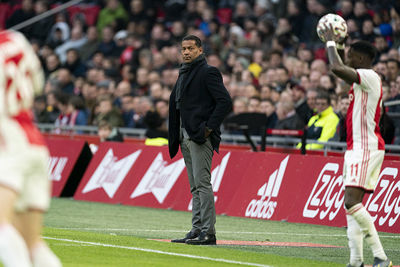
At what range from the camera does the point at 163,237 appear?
11.6 metres

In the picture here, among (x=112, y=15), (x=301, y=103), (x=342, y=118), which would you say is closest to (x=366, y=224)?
(x=342, y=118)

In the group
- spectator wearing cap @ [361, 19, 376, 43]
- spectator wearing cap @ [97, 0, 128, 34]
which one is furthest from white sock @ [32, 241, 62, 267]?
spectator wearing cap @ [97, 0, 128, 34]

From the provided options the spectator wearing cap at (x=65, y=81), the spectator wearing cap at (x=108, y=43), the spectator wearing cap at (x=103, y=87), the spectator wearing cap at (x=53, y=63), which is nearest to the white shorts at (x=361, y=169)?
the spectator wearing cap at (x=103, y=87)

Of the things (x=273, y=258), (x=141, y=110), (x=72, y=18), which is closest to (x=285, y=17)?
(x=141, y=110)

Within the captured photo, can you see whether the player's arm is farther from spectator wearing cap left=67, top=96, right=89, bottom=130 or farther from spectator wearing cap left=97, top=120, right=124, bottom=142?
spectator wearing cap left=67, top=96, right=89, bottom=130

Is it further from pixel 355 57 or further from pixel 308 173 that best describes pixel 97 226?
pixel 355 57

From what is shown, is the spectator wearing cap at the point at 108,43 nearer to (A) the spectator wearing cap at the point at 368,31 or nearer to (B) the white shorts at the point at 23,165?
(A) the spectator wearing cap at the point at 368,31

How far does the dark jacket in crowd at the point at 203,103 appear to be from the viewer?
35.7 feet

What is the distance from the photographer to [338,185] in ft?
44.7

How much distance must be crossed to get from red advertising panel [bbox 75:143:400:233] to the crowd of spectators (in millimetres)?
897

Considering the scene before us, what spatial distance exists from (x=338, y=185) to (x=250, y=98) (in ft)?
15.1

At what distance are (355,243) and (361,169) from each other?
666mm

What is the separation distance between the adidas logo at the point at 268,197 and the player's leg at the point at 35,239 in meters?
8.79

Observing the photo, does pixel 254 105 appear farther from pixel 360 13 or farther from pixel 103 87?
pixel 103 87
